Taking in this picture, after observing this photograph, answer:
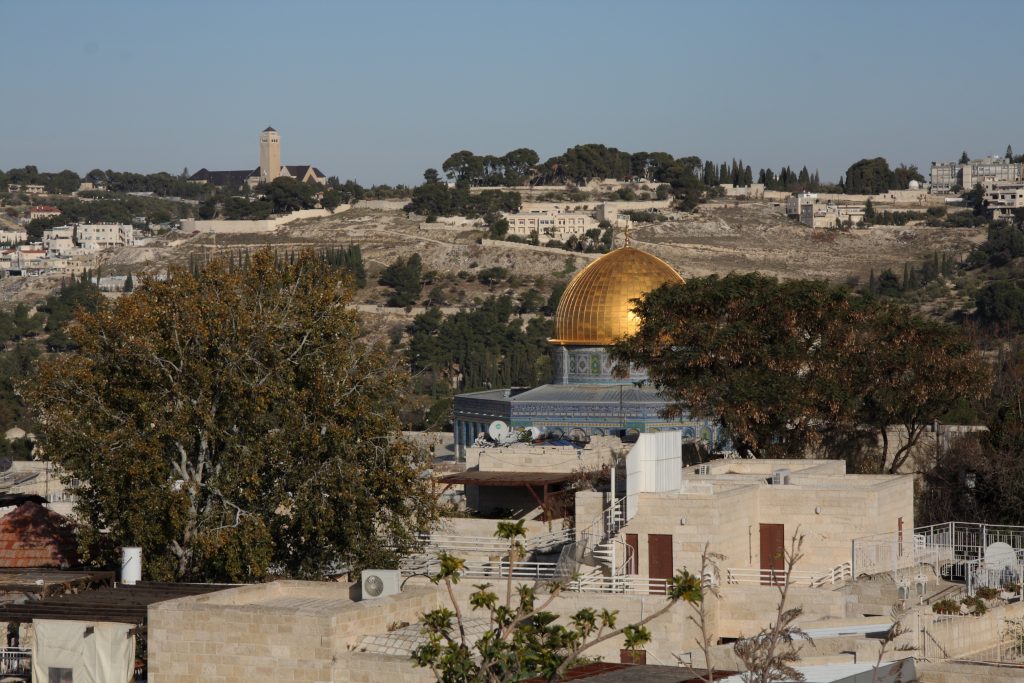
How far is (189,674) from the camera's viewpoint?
15641 millimetres

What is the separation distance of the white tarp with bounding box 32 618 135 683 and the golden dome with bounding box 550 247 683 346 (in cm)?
2687

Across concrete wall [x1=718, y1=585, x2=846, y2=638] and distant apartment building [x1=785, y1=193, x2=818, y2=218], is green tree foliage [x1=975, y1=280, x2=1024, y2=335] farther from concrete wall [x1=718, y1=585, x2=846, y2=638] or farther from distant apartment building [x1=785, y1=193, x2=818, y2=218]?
concrete wall [x1=718, y1=585, x2=846, y2=638]

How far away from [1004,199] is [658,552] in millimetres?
135184

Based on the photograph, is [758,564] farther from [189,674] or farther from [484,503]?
[484,503]

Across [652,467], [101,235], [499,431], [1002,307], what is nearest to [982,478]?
[652,467]

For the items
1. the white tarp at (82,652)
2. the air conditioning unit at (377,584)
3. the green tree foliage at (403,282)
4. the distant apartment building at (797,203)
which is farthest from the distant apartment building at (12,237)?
the air conditioning unit at (377,584)

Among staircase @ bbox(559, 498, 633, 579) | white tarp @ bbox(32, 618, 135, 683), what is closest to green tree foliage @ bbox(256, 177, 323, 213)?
staircase @ bbox(559, 498, 633, 579)

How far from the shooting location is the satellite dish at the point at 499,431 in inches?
1569

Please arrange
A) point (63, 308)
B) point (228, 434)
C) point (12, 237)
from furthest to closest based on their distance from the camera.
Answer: point (12, 237) < point (63, 308) < point (228, 434)

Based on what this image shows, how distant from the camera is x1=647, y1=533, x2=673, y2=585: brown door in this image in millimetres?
21141

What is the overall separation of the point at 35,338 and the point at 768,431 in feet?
280

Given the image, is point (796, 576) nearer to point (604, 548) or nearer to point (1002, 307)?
point (604, 548)

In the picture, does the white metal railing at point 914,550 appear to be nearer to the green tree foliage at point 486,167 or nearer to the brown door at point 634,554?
the brown door at point 634,554

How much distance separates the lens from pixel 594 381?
145ft
